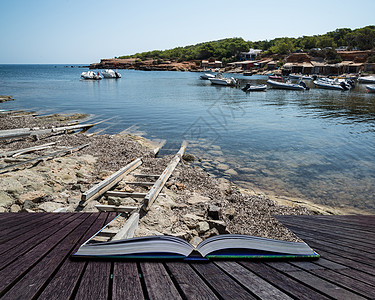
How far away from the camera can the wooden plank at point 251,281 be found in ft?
5.98

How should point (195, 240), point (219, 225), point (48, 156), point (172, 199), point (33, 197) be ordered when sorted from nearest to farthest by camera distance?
point (195, 240)
point (219, 225)
point (33, 197)
point (172, 199)
point (48, 156)

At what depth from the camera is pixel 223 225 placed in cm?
661

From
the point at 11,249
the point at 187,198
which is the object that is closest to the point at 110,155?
the point at 187,198

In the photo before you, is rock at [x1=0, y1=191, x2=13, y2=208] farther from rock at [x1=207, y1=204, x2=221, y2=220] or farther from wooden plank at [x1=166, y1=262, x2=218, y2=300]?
wooden plank at [x1=166, y1=262, x2=218, y2=300]

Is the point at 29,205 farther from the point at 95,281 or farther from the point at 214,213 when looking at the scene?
the point at 95,281

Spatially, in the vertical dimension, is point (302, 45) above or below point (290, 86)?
above

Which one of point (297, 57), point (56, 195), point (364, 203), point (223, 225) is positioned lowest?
point (364, 203)

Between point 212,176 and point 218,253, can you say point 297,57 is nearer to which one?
point 212,176

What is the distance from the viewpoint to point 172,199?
8.07 m

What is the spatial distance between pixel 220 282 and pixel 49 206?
6.49 metres

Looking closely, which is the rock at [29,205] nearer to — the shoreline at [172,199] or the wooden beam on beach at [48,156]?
the shoreline at [172,199]

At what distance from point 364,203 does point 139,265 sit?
34.4 ft

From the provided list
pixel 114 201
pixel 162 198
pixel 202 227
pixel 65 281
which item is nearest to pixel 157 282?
pixel 65 281

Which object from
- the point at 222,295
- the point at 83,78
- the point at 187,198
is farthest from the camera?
the point at 83,78
